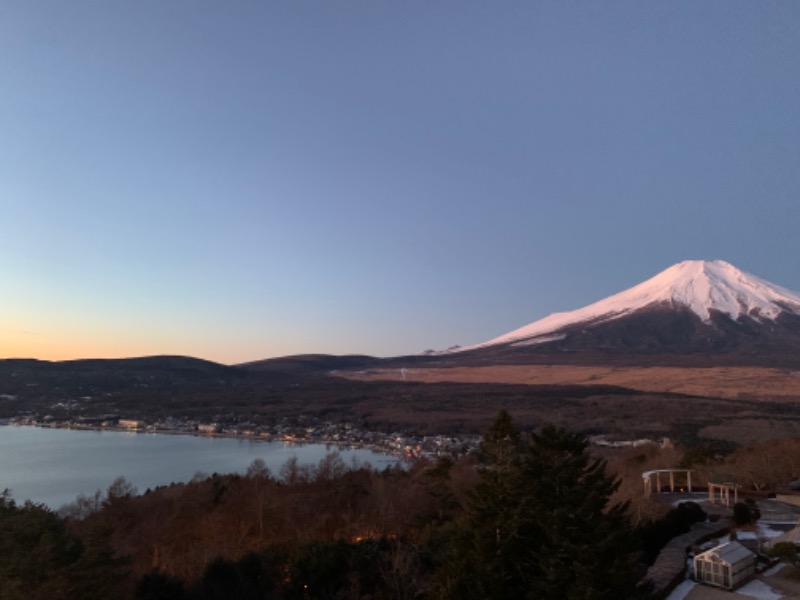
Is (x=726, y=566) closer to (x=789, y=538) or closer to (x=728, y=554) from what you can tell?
(x=728, y=554)

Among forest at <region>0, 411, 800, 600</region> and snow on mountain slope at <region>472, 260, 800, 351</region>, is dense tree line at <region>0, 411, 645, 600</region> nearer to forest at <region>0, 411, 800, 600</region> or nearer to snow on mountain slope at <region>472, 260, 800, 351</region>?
forest at <region>0, 411, 800, 600</region>

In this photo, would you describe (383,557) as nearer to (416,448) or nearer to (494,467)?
(494,467)

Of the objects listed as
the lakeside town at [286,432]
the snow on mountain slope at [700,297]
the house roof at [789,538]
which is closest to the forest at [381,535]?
the house roof at [789,538]

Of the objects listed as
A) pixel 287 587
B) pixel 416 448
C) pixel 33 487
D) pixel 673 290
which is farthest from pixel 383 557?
pixel 673 290

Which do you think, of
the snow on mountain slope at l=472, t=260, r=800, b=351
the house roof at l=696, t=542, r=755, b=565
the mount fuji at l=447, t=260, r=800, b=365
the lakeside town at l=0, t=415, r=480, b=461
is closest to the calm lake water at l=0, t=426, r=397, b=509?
the lakeside town at l=0, t=415, r=480, b=461

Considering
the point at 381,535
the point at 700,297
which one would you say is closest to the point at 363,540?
the point at 381,535

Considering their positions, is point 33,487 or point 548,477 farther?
point 33,487

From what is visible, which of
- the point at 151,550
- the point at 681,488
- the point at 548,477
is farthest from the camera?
the point at 681,488
